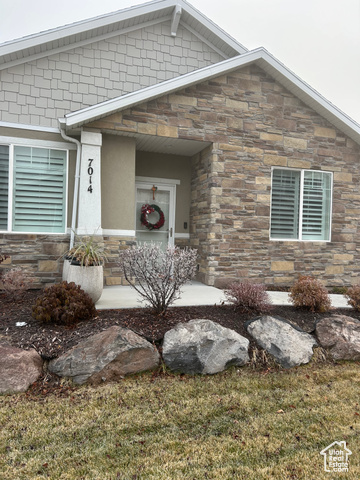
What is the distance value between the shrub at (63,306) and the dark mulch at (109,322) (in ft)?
0.37

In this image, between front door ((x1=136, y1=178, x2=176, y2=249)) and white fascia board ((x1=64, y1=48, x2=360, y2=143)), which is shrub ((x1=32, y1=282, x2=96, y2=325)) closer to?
white fascia board ((x1=64, y1=48, x2=360, y2=143))

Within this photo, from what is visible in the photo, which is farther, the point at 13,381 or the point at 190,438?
the point at 13,381

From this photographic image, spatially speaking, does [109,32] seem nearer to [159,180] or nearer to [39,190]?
[159,180]

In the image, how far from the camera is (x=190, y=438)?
310 centimetres

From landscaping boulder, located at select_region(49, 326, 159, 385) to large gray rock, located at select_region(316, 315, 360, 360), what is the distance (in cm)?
253

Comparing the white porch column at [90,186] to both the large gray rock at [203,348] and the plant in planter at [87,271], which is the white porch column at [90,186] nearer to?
the plant in planter at [87,271]

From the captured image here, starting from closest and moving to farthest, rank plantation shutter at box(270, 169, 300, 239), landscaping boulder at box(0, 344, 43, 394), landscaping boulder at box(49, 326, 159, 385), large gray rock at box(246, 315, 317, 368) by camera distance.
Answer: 1. landscaping boulder at box(0, 344, 43, 394)
2. landscaping boulder at box(49, 326, 159, 385)
3. large gray rock at box(246, 315, 317, 368)
4. plantation shutter at box(270, 169, 300, 239)

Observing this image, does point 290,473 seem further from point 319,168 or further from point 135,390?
point 319,168

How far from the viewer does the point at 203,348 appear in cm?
440

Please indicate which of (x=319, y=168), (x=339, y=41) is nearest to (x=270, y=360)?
(x=319, y=168)

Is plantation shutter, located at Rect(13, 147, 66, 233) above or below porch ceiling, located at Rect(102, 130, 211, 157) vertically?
below

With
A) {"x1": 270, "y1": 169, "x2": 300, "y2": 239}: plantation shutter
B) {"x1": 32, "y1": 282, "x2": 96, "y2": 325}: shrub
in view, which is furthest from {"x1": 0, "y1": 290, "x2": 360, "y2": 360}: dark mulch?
{"x1": 270, "y1": 169, "x2": 300, "y2": 239}: plantation shutter

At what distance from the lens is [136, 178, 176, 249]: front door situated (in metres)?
9.00

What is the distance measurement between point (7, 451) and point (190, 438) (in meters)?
1.49
